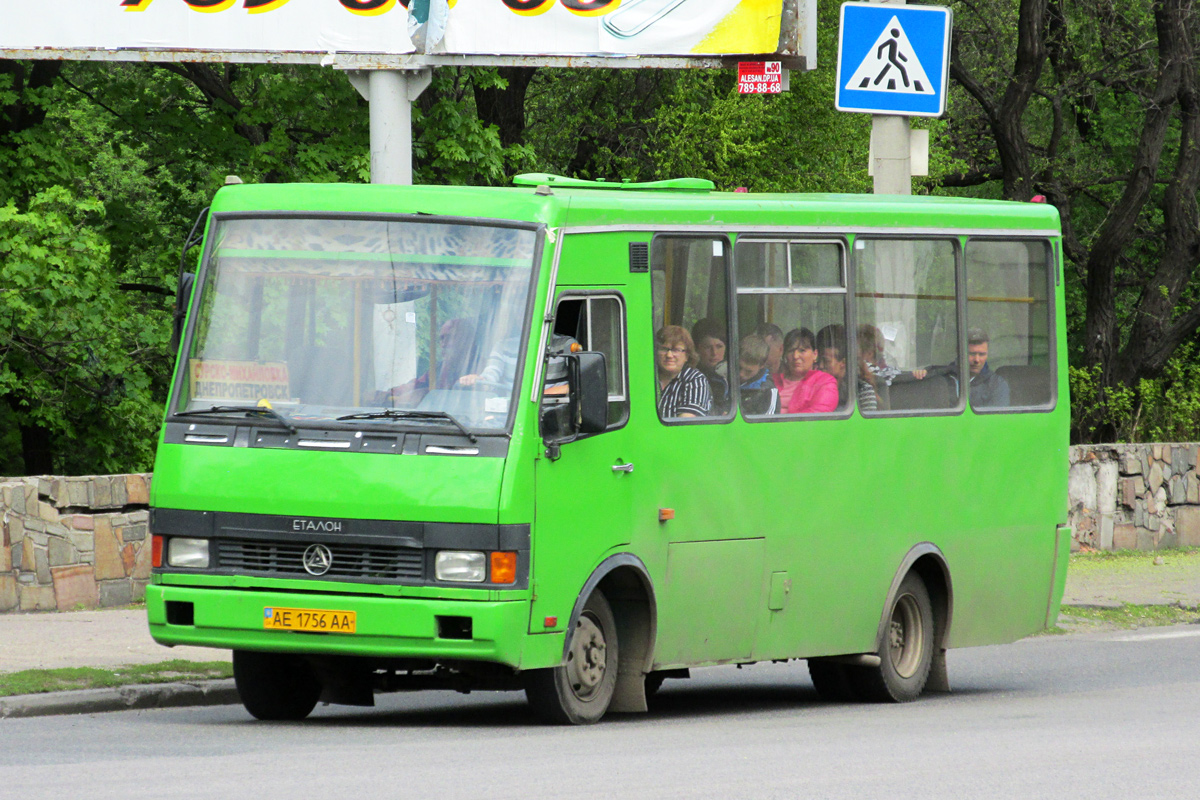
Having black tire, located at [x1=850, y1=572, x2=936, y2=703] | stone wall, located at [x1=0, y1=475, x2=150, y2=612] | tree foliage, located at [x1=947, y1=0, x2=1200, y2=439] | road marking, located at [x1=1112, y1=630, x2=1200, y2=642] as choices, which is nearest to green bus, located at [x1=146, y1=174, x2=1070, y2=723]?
black tire, located at [x1=850, y1=572, x2=936, y2=703]

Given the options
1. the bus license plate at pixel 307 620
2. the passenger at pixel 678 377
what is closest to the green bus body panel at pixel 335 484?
the bus license plate at pixel 307 620

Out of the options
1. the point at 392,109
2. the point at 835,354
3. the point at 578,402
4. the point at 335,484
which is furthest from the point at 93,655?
the point at 392,109

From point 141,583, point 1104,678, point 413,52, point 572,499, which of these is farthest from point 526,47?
point 572,499

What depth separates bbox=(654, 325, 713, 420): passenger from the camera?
33.8 feet

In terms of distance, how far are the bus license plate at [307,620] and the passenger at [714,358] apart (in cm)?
242

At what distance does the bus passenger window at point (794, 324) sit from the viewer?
1090 centimetres

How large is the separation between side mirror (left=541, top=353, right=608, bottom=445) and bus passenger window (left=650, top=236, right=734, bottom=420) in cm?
80

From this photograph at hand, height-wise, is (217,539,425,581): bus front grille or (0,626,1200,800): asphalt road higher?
(217,539,425,581): bus front grille

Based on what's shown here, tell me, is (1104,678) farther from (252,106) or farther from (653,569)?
(252,106)

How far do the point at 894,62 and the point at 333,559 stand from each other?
23.0 feet

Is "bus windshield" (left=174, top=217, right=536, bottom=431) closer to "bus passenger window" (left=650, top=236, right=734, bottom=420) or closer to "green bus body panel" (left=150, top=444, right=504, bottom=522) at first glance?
"green bus body panel" (left=150, top=444, right=504, bottom=522)

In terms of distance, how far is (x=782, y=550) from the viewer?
1105 centimetres

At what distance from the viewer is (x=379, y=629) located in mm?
9180

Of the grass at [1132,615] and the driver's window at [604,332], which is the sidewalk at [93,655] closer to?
the driver's window at [604,332]
